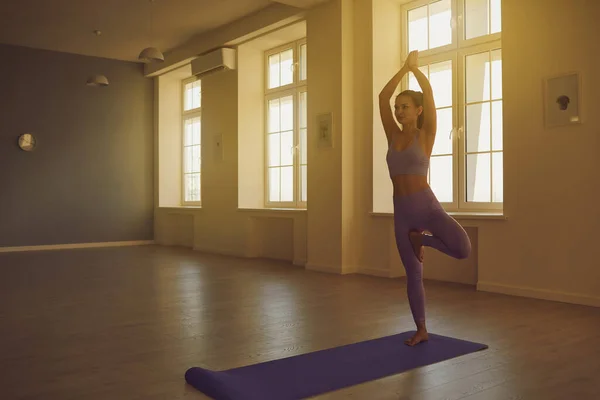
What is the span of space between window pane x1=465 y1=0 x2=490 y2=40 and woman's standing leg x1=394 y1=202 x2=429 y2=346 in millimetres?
3321

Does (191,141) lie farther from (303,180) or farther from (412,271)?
(412,271)

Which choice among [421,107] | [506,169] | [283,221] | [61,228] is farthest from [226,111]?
[421,107]

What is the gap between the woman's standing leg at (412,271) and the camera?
3119mm

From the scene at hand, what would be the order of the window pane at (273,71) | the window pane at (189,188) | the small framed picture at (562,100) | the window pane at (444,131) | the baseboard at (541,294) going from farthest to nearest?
the window pane at (189,188) < the window pane at (273,71) < the window pane at (444,131) < the small framed picture at (562,100) < the baseboard at (541,294)

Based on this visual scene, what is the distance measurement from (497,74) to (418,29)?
47.0 inches

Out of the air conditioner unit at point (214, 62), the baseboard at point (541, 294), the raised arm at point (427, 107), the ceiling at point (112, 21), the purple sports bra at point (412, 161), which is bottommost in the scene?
the baseboard at point (541, 294)

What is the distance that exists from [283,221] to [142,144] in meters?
3.99

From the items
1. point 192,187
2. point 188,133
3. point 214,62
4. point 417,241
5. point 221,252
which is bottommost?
point 221,252

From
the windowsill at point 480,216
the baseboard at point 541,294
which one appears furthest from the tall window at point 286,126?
the baseboard at point 541,294

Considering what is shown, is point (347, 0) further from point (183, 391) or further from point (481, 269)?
point (183, 391)

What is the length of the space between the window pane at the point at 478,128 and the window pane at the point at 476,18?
2.39 ft

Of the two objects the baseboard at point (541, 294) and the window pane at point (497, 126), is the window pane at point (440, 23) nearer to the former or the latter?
the window pane at point (497, 126)

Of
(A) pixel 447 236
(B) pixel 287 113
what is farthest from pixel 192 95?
(A) pixel 447 236

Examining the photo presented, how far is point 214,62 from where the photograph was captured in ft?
27.7
